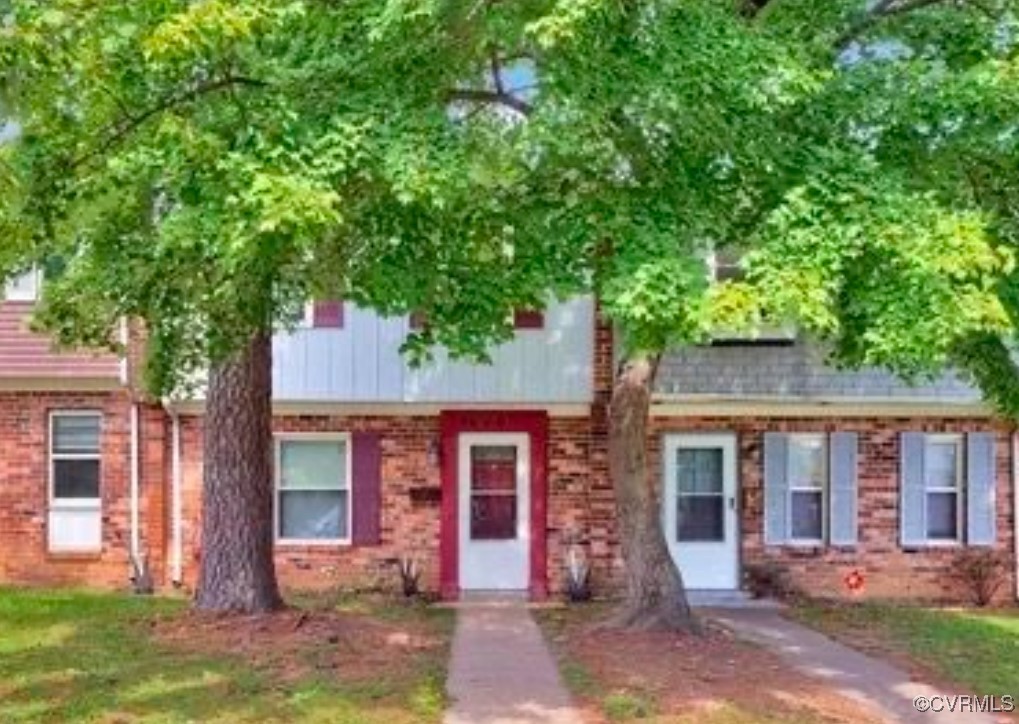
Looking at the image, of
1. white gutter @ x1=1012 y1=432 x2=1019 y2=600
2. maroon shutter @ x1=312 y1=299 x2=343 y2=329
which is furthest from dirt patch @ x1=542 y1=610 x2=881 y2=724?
white gutter @ x1=1012 y1=432 x2=1019 y2=600

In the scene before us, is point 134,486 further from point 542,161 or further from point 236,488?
point 542,161

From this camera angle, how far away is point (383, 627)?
14.5 metres

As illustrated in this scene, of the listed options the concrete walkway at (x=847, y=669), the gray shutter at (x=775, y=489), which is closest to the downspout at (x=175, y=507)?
the concrete walkway at (x=847, y=669)

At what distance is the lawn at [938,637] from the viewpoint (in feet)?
41.0

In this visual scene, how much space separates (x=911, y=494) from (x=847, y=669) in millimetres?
6819

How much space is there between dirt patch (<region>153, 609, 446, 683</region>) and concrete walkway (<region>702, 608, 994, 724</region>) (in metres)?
3.60

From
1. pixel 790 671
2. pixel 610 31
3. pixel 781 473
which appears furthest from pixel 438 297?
pixel 781 473

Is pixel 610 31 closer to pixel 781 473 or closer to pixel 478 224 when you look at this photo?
pixel 478 224

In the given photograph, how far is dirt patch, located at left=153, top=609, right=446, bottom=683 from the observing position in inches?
469

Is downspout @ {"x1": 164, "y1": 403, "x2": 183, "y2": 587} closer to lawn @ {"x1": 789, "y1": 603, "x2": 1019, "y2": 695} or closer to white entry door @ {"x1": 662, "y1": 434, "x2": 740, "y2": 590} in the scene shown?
white entry door @ {"x1": 662, "y1": 434, "x2": 740, "y2": 590}

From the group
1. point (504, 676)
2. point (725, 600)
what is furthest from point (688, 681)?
point (725, 600)

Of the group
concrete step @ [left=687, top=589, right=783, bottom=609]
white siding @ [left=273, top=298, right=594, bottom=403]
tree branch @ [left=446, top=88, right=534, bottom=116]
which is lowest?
concrete step @ [left=687, top=589, right=783, bottom=609]

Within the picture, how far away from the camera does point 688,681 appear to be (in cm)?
1154

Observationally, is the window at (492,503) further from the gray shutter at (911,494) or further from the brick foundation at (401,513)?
the gray shutter at (911,494)
